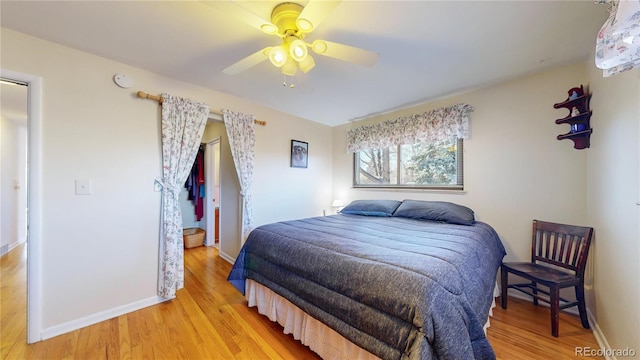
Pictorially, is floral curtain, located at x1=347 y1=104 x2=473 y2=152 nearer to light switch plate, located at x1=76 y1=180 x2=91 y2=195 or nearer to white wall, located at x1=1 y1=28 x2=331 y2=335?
white wall, located at x1=1 y1=28 x2=331 y2=335

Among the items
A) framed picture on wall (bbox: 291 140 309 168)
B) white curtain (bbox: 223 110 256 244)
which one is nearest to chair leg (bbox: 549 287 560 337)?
white curtain (bbox: 223 110 256 244)

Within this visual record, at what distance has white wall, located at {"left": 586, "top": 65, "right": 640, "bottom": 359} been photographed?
1249mm

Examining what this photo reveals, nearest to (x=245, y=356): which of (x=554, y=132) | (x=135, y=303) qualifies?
(x=135, y=303)

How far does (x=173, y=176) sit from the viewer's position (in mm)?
2332

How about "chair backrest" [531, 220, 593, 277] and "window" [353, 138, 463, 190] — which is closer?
"chair backrest" [531, 220, 593, 277]

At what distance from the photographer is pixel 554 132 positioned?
219 cm

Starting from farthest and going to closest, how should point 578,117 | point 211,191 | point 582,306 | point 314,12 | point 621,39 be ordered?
point 211,191, point 578,117, point 582,306, point 314,12, point 621,39

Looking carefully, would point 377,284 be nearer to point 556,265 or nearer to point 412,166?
point 556,265

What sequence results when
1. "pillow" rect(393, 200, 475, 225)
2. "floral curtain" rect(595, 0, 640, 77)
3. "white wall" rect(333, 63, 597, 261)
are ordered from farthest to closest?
"pillow" rect(393, 200, 475, 225), "white wall" rect(333, 63, 597, 261), "floral curtain" rect(595, 0, 640, 77)

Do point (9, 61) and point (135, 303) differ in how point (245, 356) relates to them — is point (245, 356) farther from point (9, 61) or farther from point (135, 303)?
point (9, 61)

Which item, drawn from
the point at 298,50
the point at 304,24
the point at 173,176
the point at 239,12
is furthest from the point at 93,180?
the point at 304,24

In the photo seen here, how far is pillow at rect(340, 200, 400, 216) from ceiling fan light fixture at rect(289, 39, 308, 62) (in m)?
A: 2.17

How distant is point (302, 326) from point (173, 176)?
74.5 inches

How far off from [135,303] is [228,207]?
5.14 feet
